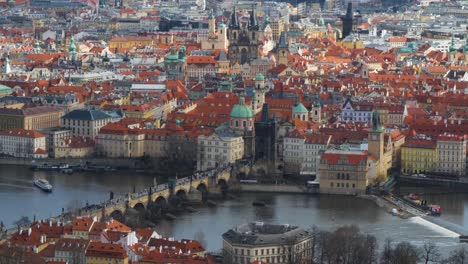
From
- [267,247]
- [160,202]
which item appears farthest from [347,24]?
[267,247]

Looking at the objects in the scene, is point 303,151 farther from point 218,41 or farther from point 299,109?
point 218,41

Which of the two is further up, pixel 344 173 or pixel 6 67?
pixel 344 173

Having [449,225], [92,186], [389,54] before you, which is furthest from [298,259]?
[389,54]

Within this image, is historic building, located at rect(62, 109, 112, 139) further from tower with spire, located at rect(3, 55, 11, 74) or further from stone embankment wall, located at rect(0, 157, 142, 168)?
tower with spire, located at rect(3, 55, 11, 74)

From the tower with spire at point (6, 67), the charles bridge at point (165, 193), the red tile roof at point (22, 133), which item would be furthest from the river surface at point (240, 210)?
the tower with spire at point (6, 67)

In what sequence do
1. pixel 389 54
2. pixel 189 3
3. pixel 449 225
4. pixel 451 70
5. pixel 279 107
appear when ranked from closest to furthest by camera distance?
pixel 449 225 < pixel 279 107 < pixel 451 70 < pixel 389 54 < pixel 189 3

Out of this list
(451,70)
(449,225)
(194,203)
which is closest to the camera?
(449,225)

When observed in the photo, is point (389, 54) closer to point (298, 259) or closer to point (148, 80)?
point (148, 80)

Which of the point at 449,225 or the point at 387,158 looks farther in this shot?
the point at 387,158
